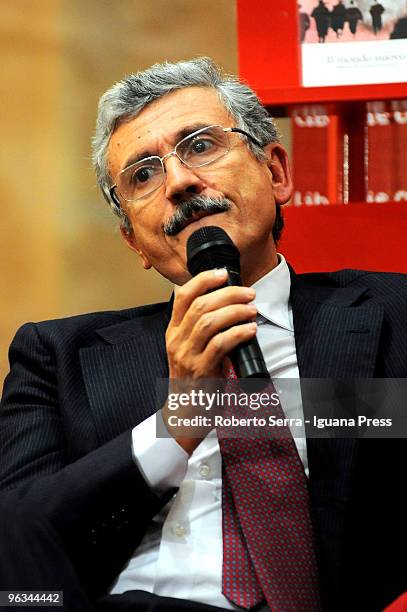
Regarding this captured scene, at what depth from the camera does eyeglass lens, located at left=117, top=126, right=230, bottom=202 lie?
5.16ft

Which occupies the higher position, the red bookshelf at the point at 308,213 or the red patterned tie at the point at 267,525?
the red bookshelf at the point at 308,213

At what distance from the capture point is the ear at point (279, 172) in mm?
1715

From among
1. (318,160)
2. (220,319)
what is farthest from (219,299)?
(318,160)

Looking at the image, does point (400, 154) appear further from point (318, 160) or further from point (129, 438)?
point (129, 438)

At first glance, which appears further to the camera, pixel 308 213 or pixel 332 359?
pixel 308 213

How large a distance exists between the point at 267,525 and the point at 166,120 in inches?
29.1

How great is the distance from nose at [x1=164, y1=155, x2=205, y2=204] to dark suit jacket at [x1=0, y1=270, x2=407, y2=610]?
9.8 inches

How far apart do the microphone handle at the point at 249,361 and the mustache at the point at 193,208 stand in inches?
16.2

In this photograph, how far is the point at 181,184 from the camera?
1497 millimetres

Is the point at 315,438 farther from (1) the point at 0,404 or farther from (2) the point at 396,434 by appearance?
(1) the point at 0,404

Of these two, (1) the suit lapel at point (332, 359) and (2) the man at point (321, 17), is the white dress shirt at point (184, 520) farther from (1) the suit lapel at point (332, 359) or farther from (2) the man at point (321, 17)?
(2) the man at point (321, 17)

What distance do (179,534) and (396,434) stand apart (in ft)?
1.18

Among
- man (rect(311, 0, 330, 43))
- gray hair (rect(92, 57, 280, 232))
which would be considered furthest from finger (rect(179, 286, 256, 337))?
man (rect(311, 0, 330, 43))

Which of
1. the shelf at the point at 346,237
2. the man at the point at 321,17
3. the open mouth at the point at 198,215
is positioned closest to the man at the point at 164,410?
the open mouth at the point at 198,215
